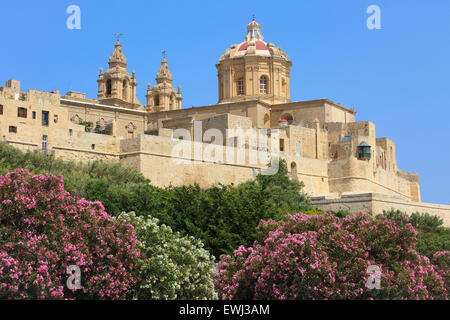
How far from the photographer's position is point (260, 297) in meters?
15.2

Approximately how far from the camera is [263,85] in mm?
48625

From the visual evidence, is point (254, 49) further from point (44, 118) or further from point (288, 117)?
point (44, 118)

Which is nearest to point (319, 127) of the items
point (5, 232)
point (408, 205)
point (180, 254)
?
point (408, 205)

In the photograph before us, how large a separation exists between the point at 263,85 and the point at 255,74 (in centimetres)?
110

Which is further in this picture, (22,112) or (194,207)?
(22,112)

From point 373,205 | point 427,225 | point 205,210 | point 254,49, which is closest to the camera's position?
point 205,210

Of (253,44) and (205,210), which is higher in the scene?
(253,44)

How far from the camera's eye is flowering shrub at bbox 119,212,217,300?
15141 mm

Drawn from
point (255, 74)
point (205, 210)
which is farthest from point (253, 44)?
point (205, 210)

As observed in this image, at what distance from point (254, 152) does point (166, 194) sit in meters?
12.8

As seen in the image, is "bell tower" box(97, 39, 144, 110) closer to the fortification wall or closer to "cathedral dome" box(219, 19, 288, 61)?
"cathedral dome" box(219, 19, 288, 61)

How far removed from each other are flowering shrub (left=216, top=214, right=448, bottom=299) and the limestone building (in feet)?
50.6

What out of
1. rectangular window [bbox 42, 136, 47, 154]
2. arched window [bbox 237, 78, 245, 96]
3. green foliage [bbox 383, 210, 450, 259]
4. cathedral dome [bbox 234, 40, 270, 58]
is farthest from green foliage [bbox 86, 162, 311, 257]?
cathedral dome [bbox 234, 40, 270, 58]
